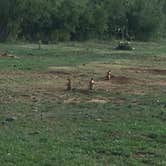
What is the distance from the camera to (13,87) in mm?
16812

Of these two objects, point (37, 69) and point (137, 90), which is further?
point (37, 69)

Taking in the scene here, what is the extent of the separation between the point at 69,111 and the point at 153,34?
41533mm

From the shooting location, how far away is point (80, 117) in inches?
471

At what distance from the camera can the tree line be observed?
44094 mm

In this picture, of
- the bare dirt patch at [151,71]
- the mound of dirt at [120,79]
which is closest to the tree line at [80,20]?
the bare dirt patch at [151,71]

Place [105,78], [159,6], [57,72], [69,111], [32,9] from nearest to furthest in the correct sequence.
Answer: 1. [69,111]
2. [105,78]
3. [57,72]
4. [32,9]
5. [159,6]

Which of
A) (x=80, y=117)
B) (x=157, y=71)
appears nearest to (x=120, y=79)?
(x=157, y=71)

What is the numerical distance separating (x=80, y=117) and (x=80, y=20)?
3741 centimetres

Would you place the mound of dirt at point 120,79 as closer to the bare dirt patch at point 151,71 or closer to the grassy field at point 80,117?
the grassy field at point 80,117

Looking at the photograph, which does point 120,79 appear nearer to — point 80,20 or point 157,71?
point 157,71

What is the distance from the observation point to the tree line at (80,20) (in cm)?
4409

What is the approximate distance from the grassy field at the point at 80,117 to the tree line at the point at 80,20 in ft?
70.0

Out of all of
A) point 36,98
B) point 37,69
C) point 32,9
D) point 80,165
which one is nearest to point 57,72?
point 37,69

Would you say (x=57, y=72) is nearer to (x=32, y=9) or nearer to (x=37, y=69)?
(x=37, y=69)
